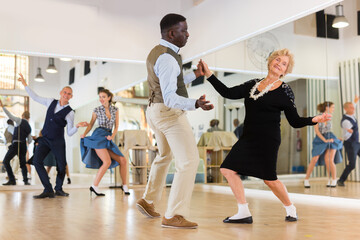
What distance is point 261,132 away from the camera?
11.5 feet

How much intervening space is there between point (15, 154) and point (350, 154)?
17.6ft

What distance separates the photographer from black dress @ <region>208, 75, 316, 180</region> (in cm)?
347

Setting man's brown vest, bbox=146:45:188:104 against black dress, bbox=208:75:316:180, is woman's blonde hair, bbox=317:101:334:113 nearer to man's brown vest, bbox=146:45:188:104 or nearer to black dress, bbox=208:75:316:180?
black dress, bbox=208:75:316:180

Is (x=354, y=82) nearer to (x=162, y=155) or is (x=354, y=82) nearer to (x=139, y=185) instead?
(x=162, y=155)

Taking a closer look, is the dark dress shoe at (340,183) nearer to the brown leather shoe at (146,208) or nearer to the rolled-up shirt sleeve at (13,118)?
the brown leather shoe at (146,208)

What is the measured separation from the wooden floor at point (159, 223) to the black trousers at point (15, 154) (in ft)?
10.2

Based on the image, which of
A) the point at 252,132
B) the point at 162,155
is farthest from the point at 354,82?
the point at 162,155

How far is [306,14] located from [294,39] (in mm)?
440

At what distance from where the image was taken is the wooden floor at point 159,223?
9.23ft

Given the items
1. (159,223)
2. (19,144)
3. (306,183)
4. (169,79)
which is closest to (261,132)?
(169,79)

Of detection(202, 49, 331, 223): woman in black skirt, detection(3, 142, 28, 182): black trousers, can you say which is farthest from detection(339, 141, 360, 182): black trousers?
detection(3, 142, 28, 182): black trousers

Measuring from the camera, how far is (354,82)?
5391mm

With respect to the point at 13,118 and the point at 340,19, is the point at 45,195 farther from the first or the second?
the point at 340,19

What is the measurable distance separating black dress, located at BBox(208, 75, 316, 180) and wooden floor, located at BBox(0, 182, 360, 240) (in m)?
0.41
